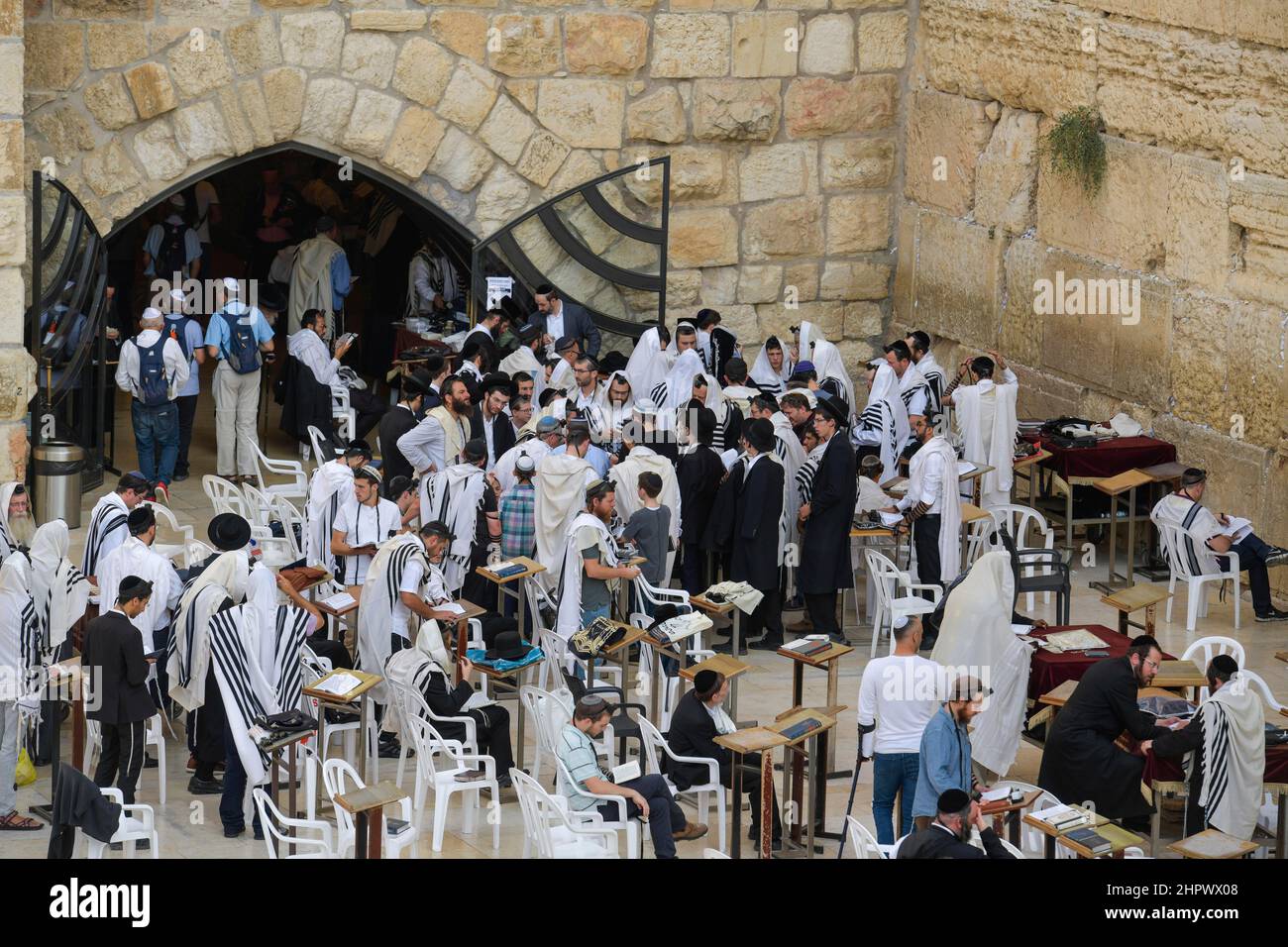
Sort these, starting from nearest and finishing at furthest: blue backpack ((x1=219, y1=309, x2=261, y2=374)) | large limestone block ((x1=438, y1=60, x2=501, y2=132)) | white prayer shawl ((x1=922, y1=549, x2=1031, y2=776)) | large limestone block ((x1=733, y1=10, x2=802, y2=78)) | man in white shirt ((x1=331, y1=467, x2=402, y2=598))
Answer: white prayer shawl ((x1=922, y1=549, x2=1031, y2=776)) < man in white shirt ((x1=331, y1=467, x2=402, y2=598)) < blue backpack ((x1=219, y1=309, x2=261, y2=374)) < large limestone block ((x1=438, y1=60, x2=501, y2=132)) < large limestone block ((x1=733, y1=10, x2=802, y2=78))

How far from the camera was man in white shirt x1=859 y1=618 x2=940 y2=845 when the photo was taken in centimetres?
899

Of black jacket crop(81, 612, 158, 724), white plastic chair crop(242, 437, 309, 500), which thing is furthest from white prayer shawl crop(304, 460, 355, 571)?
black jacket crop(81, 612, 158, 724)

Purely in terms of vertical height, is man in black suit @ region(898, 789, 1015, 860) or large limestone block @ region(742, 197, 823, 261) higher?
large limestone block @ region(742, 197, 823, 261)

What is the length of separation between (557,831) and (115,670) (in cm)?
220

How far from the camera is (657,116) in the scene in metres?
16.1

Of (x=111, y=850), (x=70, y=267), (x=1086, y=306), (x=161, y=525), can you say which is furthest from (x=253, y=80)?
(x=111, y=850)

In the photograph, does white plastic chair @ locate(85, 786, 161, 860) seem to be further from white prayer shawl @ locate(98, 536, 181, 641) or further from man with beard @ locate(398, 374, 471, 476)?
man with beard @ locate(398, 374, 471, 476)

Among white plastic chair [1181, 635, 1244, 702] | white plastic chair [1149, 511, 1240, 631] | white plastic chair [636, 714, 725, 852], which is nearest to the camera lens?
white plastic chair [636, 714, 725, 852]

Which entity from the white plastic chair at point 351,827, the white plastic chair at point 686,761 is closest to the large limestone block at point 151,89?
the white plastic chair at point 351,827

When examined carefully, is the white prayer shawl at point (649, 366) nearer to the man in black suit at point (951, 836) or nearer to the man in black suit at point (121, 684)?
the man in black suit at point (121, 684)

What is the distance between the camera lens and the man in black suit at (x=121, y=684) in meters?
9.18

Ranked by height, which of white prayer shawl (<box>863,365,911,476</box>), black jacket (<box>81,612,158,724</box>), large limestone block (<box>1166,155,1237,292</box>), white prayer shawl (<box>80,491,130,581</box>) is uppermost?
large limestone block (<box>1166,155,1237,292</box>)

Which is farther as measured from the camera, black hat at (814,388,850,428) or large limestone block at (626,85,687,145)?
large limestone block at (626,85,687,145)

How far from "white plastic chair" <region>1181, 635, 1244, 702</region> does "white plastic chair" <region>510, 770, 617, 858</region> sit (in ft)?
11.0
